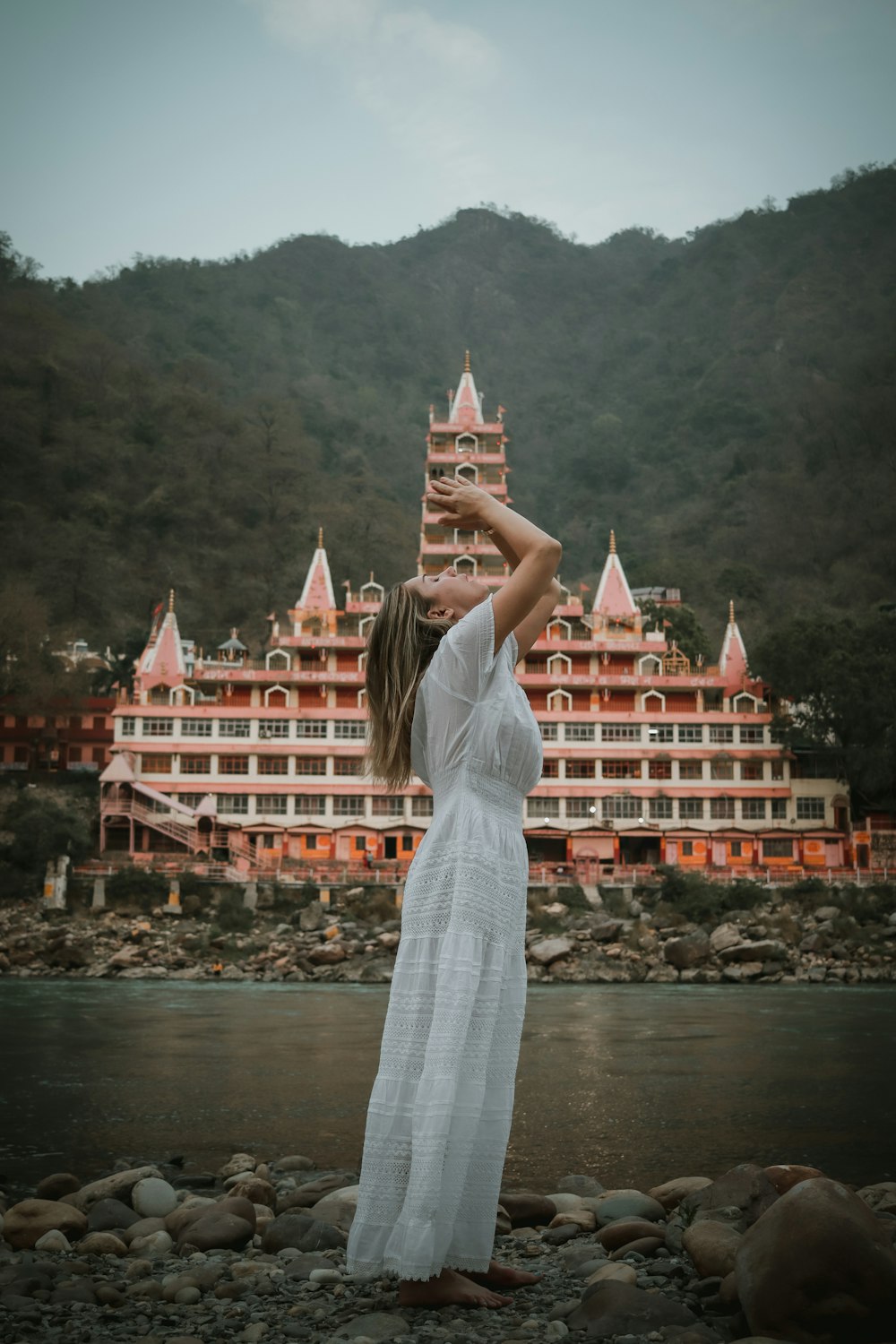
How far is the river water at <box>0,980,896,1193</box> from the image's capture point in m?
8.27

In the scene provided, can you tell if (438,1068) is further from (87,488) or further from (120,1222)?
(87,488)

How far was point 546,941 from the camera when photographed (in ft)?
103

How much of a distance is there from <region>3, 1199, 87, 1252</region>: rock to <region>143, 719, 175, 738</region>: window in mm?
42585

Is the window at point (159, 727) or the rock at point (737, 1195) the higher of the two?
the window at point (159, 727)

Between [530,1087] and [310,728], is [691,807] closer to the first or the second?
[310,728]

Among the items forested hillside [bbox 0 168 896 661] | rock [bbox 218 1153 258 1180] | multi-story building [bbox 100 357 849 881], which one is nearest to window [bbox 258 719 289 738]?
multi-story building [bbox 100 357 849 881]

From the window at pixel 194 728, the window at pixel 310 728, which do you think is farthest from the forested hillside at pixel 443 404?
the window at pixel 310 728

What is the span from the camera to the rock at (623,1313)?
3.77 meters

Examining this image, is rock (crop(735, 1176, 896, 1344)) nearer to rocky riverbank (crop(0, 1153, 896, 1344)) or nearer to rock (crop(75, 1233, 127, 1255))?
rocky riverbank (crop(0, 1153, 896, 1344))

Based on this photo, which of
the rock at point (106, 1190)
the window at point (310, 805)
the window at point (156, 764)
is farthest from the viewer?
the window at point (156, 764)

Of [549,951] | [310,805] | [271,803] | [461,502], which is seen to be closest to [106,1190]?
[461,502]

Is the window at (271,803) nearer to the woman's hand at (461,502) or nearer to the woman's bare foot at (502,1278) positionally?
the woman's bare foot at (502,1278)

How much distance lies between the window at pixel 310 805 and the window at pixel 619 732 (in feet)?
35.3

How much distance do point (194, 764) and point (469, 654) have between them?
4472 centimetres
